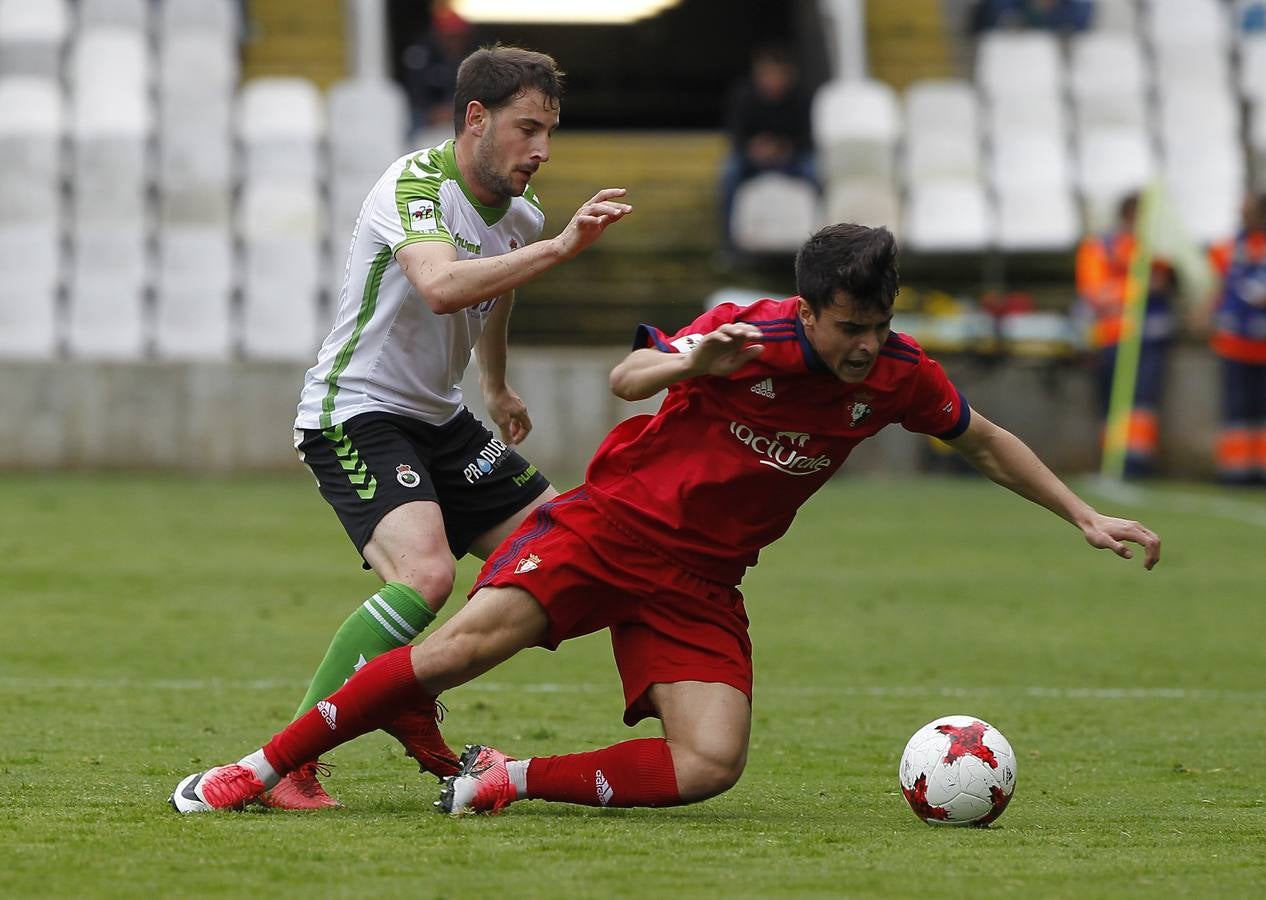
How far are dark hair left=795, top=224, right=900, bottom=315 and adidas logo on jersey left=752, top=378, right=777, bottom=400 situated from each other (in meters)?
0.25

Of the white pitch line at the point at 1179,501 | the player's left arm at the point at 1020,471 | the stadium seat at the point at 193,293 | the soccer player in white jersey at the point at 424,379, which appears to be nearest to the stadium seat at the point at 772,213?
the white pitch line at the point at 1179,501

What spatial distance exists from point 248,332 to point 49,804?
45.0 feet

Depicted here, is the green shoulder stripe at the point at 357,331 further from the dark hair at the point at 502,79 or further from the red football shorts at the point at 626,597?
the red football shorts at the point at 626,597

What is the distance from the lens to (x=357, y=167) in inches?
781

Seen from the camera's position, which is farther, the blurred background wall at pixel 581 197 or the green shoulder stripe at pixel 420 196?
the blurred background wall at pixel 581 197

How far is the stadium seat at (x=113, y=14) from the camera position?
21.5 metres

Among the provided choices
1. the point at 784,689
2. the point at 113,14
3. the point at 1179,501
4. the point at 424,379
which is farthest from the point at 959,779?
the point at 113,14

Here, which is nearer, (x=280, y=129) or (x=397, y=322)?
(x=397, y=322)

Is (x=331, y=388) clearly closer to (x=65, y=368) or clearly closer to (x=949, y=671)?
(x=949, y=671)

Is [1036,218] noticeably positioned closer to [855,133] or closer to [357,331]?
[855,133]

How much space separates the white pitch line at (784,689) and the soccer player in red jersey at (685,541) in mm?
2390

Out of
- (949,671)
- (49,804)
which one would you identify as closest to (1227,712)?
(949,671)

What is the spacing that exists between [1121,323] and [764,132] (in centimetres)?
378

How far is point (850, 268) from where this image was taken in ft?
15.8
